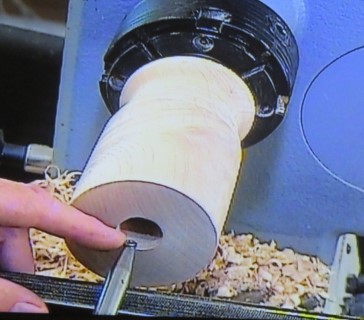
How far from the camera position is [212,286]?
1113 millimetres

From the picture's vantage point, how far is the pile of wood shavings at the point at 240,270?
1093 mm

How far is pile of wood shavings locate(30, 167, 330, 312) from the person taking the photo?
1.09 meters

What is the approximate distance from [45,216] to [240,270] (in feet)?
1.72

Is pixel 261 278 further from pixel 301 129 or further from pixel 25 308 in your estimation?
pixel 25 308

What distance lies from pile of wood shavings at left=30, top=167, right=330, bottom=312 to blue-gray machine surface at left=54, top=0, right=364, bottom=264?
0.04 meters

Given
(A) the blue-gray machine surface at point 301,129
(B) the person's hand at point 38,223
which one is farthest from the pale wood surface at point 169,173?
(A) the blue-gray machine surface at point 301,129

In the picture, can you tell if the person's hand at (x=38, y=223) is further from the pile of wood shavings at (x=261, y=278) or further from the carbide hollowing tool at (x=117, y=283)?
the pile of wood shavings at (x=261, y=278)

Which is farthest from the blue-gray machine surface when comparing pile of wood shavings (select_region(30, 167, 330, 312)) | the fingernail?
the fingernail

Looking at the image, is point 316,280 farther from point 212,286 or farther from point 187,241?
point 187,241

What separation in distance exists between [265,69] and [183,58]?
0.10 meters

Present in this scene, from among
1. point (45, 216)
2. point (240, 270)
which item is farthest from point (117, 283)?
point (240, 270)

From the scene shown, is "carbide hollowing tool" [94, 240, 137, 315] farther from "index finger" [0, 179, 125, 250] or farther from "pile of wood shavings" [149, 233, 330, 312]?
"pile of wood shavings" [149, 233, 330, 312]

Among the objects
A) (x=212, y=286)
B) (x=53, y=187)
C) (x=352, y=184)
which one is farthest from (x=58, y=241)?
(x=352, y=184)

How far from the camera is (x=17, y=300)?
0.63 m
